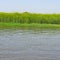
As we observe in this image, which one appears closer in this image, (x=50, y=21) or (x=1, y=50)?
(x=1, y=50)

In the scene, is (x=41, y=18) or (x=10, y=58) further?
(x=41, y=18)

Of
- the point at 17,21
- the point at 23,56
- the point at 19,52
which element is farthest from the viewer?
the point at 17,21

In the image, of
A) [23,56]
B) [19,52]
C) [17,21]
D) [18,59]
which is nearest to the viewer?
[18,59]

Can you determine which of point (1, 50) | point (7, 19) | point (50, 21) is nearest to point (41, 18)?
point (50, 21)

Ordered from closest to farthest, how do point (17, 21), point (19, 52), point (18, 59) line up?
point (18, 59), point (19, 52), point (17, 21)

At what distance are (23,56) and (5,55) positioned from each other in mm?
935

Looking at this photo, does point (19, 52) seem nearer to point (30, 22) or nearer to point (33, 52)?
point (33, 52)

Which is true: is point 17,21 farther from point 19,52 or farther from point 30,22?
point 19,52

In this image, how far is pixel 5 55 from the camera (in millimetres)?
14500

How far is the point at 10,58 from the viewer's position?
13688mm

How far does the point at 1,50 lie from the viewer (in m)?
16.2

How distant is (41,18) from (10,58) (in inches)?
2039

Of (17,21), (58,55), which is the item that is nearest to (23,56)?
(58,55)

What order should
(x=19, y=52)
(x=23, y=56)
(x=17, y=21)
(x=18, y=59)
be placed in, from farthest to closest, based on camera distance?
(x=17, y=21) < (x=19, y=52) < (x=23, y=56) < (x=18, y=59)
